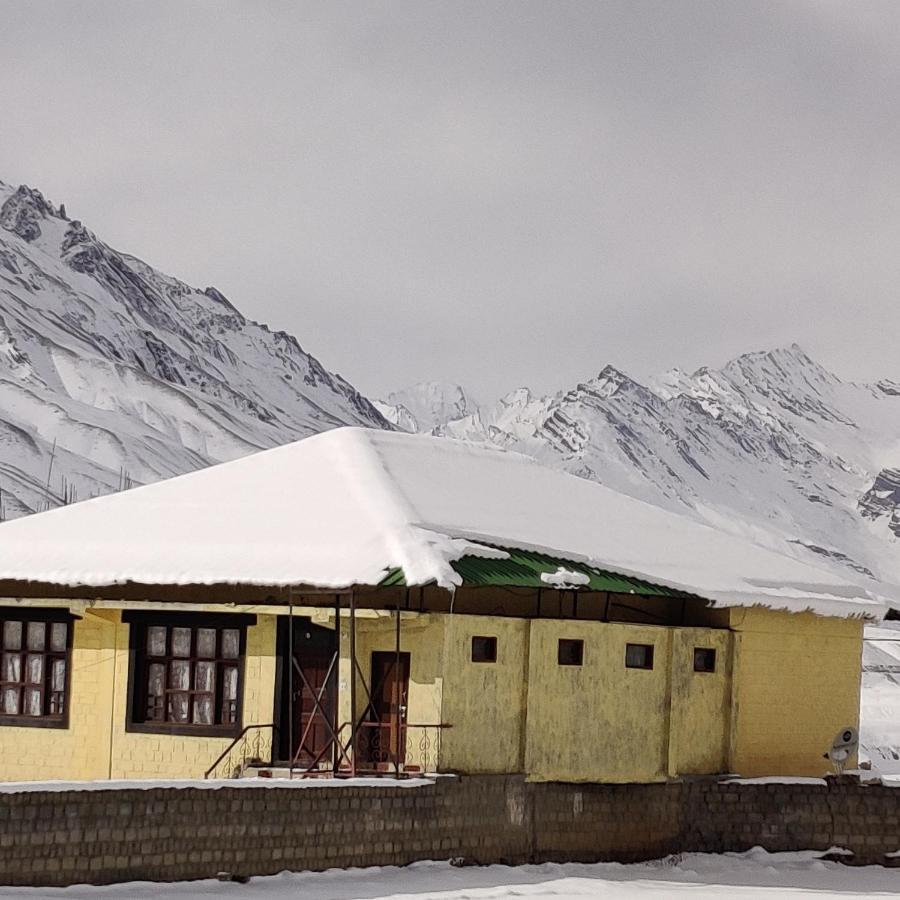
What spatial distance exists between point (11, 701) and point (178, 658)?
274cm

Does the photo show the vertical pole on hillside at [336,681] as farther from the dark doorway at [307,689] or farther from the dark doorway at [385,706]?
the dark doorway at [385,706]

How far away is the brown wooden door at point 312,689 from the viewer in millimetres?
23016

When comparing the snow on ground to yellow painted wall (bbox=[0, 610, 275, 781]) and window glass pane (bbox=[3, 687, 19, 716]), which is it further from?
window glass pane (bbox=[3, 687, 19, 716])

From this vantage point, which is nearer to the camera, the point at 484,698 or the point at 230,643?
the point at 484,698

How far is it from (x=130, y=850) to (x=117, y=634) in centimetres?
667

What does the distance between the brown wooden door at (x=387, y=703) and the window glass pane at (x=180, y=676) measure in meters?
2.60

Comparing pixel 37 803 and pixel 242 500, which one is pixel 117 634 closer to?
pixel 242 500

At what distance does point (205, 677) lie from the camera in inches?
931

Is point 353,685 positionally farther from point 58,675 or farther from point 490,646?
point 58,675

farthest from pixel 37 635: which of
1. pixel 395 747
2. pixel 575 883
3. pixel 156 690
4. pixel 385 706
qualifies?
pixel 575 883

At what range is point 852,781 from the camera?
23.4 meters

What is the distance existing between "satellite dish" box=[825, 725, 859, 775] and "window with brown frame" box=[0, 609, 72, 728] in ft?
35.1

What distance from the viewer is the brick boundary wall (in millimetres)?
17172

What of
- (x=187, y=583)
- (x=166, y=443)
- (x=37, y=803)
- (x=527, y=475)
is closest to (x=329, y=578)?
(x=187, y=583)
